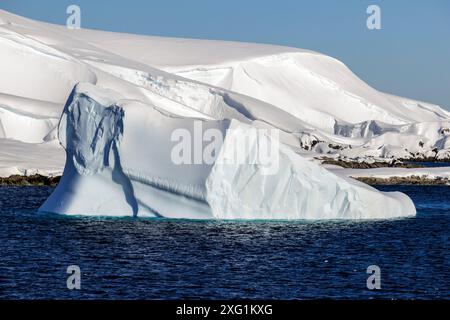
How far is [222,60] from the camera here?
142 metres

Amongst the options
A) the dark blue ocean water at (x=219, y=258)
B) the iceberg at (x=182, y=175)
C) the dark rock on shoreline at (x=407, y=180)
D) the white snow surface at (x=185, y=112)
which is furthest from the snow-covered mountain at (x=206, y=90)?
the dark blue ocean water at (x=219, y=258)

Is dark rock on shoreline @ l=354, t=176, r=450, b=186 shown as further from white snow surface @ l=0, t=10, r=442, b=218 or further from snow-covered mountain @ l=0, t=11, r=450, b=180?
snow-covered mountain @ l=0, t=11, r=450, b=180

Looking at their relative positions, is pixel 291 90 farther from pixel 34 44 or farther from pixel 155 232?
pixel 155 232

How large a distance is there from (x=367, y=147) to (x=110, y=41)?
6903cm

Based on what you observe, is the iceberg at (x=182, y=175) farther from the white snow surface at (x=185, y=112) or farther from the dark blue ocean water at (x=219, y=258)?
the dark blue ocean water at (x=219, y=258)

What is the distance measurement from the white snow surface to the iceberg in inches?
1.9

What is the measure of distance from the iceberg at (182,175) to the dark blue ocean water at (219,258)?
0.54 m

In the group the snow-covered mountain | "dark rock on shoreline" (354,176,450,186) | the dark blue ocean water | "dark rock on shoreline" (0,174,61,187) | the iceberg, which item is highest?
the snow-covered mountain

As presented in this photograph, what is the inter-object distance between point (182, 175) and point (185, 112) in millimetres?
61021

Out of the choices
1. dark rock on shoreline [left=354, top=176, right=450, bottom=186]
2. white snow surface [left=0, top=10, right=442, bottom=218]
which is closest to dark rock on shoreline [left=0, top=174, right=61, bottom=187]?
white snow surface [left=0, top=10, right=442, bottom=218]

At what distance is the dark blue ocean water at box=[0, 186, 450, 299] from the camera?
19.8 meters

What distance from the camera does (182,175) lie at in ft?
100

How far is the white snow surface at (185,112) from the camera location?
3136 cm
